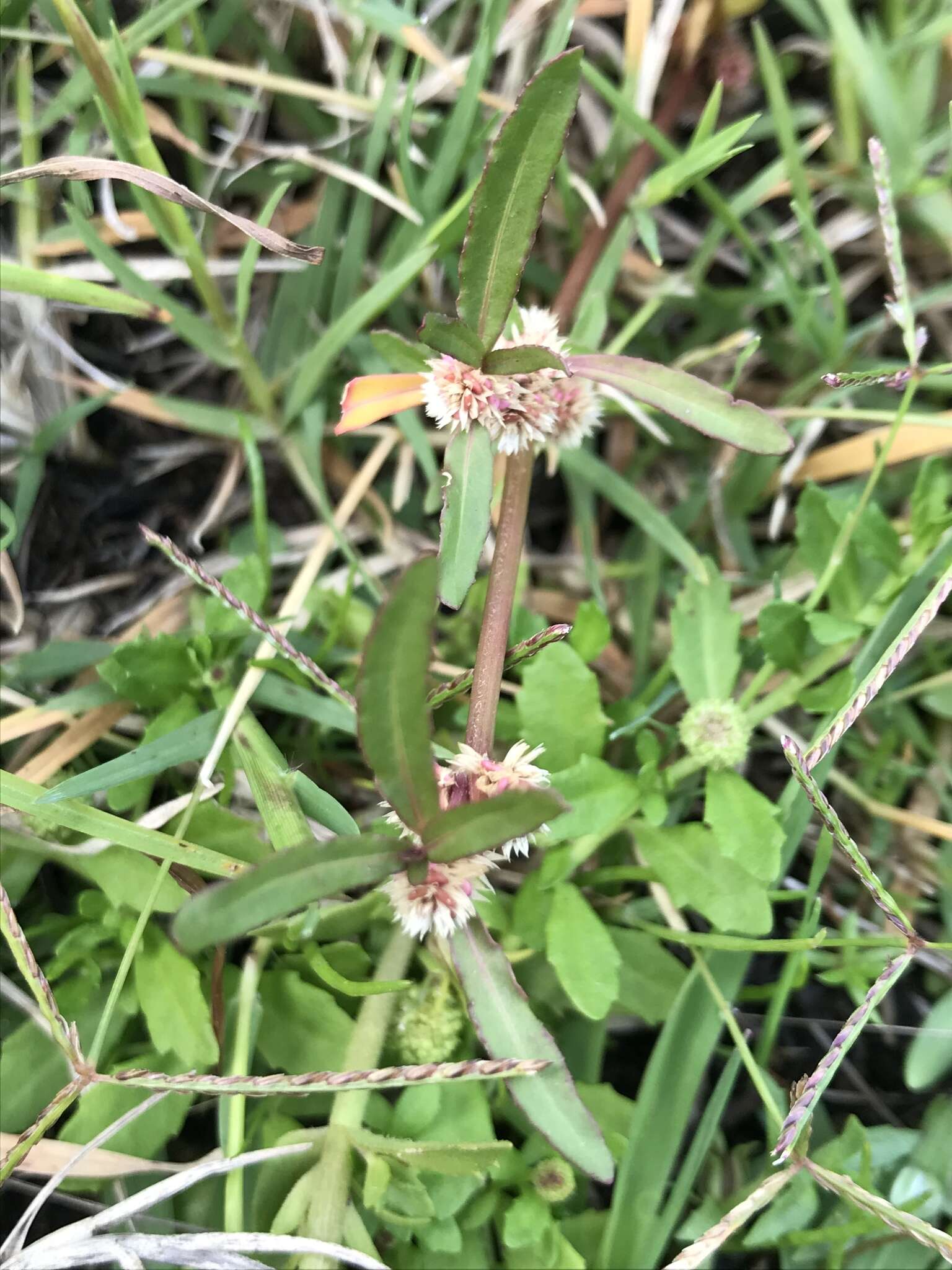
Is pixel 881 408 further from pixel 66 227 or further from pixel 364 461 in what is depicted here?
pixel 66 227

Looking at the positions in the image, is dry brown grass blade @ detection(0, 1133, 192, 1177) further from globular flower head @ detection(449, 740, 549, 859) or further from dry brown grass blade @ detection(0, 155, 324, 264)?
dry brown grass blade @ detection(0, 155, 324, 264)

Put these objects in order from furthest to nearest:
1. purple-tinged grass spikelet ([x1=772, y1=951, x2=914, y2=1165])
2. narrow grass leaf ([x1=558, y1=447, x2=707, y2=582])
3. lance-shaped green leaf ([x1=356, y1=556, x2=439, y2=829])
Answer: narrow grass leaf ([x1=558, y1=447, x2=707, y2=582]) → purple-tinged grass spikelet ([x1=772, y1=951, x2=914, y2=1165]) → lance-shaped green leaf ([x1=356, y1=556, x2=439, y2=829])

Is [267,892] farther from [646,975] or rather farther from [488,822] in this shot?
[646,975]

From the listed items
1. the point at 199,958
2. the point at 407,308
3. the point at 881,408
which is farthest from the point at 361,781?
the point at 881,408

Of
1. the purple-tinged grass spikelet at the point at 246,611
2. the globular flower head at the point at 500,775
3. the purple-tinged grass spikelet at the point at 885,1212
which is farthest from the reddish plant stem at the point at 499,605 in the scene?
the purple-tinged grass spikelet at the point at 885,1212

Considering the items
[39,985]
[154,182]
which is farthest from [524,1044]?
[154,182]

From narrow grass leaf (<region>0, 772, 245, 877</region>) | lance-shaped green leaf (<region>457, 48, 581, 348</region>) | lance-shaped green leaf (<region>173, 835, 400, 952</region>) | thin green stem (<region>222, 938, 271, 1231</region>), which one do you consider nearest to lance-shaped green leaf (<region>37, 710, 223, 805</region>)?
narrow grass leaf (<region>0, 772, 245, 877</region>)
